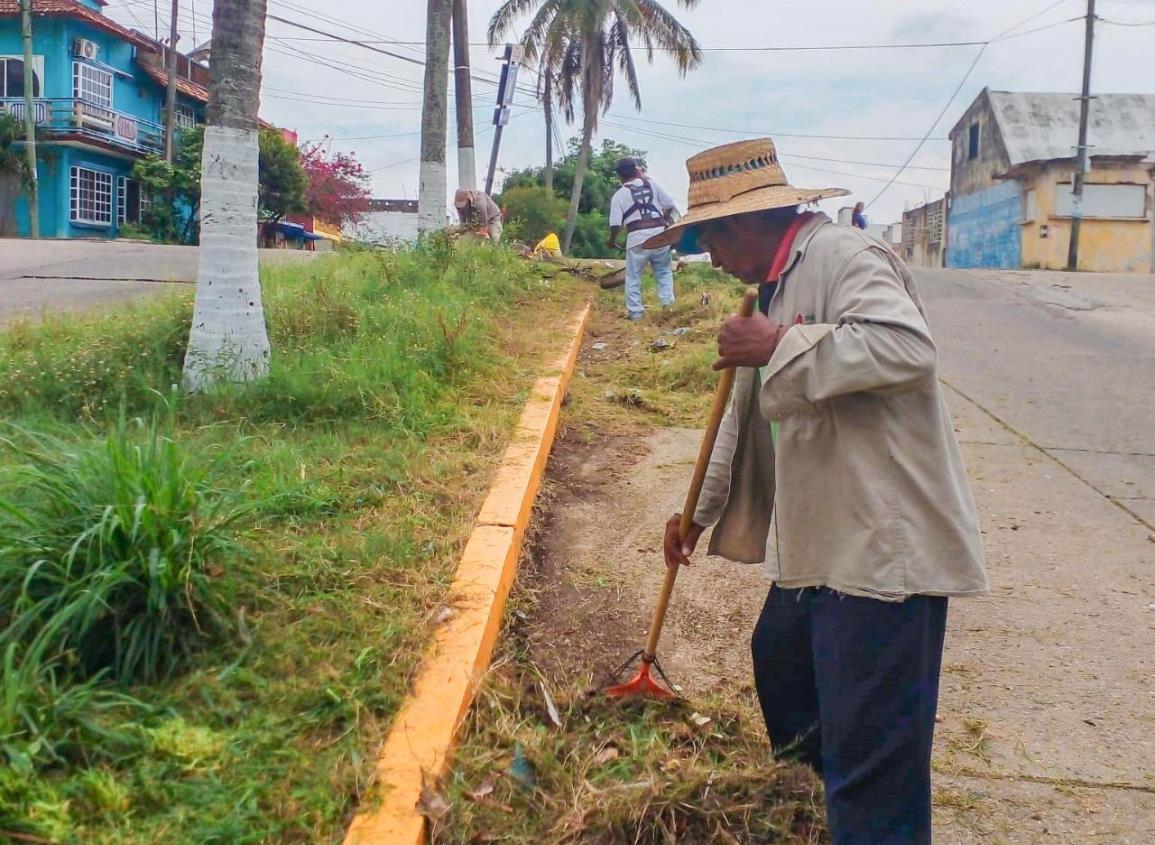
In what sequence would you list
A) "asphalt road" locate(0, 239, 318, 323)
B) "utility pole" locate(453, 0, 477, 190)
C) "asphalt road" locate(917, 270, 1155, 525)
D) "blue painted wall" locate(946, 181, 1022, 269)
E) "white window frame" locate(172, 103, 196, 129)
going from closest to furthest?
"asphalt road" locate(917, 270, 1155, 525), "asphalt road" locate(0, 239, 318, 323), "utility pole" locate(453, 0, 477, 190), "blue painted wall" locate(946, 181, 1022, 269), "white window frame" locate(172, 103, 196, 129)

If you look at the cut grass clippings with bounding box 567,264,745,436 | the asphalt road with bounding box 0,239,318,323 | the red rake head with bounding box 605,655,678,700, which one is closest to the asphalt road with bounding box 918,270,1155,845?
the red rake head with bounding box 605,655,678,700

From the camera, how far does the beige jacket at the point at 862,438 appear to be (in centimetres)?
193

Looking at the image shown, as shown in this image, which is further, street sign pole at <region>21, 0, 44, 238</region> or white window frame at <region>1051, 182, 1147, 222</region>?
white window frame at <region>1051, 182, 1147, 222</region>

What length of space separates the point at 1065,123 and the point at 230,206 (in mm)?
34704

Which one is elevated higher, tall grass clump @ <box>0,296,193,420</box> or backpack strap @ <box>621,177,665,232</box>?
backpack strap @ <box>621,177,665,232</box>

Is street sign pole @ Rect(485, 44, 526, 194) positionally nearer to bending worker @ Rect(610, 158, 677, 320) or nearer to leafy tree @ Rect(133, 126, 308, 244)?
bending worker @ Rect(610, 158, 677, 320)

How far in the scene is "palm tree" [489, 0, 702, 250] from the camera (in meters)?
Result: 27.3

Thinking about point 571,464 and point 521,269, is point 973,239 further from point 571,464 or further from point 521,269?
point 571,464

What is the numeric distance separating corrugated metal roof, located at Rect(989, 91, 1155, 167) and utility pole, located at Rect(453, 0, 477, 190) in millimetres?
21968

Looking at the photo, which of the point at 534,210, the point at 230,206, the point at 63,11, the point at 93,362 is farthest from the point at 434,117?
the point at 63,11

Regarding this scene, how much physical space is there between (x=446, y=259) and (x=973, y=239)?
31.3 m

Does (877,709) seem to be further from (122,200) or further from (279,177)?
(122,200)

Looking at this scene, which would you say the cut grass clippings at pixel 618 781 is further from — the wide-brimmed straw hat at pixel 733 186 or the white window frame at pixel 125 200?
the white window frame at pixel 125 200

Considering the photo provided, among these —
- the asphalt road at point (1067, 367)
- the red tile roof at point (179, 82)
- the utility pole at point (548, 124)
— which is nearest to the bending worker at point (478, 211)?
the asphalt road at point (1067, 367)
